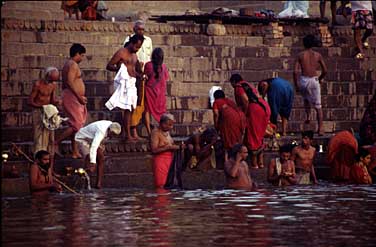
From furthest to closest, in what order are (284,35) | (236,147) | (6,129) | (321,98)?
(284,35) < (321,98) < (6,129) < (236,147)

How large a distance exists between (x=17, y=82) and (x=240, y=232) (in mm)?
7615

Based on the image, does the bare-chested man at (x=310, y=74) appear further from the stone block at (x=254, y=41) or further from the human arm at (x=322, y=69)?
the stone block at (x=254, y=41)

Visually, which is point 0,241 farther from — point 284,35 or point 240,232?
point 284,35

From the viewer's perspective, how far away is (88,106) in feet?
62.4

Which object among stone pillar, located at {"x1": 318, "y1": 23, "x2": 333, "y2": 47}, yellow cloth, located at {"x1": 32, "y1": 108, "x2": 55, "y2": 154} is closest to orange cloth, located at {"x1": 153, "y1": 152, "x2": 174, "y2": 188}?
yellow cloth, located at {"x1": 32, "y1": 108, "x2": 55, "y2": 154}

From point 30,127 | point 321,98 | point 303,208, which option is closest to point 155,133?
point 30,127

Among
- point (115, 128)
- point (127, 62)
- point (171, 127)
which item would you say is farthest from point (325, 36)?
point (115, 128)

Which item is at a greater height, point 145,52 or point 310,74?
point 145,52

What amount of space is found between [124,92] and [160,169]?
4.49 feet

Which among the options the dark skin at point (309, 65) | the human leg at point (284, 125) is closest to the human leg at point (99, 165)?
the human leg at point (284, 125)

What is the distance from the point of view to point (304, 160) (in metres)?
17.5

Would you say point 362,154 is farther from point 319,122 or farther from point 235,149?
point 235,149

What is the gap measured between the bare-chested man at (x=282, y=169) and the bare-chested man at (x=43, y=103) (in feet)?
8.57

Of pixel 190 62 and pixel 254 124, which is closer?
pixel 254 124
